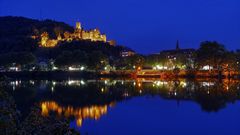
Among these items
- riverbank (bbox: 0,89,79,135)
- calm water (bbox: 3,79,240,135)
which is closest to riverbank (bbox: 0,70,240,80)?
calm water (bbox: 3,79,240,135)

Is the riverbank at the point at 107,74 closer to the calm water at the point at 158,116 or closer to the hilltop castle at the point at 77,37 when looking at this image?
the hilltop castle at the point at 77,37

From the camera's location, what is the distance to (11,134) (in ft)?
22.0

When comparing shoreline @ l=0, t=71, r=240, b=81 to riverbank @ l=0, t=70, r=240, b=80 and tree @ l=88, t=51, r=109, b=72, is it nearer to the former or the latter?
riverbank @ l=0, t=70, r=240, b=80

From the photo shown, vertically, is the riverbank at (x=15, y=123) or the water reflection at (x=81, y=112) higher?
the riverbank at (x=15, y=123)

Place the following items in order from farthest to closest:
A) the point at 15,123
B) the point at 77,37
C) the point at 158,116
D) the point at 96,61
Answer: the point at 77,37, the point at 96,61, the point at 158,116, the point at 15,123

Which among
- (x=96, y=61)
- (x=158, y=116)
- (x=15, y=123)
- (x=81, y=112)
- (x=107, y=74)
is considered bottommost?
(x=158, y=116)

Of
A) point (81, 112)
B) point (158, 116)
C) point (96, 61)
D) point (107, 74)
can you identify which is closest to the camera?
point (158, 116)

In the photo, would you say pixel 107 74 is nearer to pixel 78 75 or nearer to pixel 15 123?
pixel 78 75

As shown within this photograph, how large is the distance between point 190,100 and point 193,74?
189ft

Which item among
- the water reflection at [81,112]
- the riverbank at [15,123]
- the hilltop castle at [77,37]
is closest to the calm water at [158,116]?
the water reflection at [81,112]

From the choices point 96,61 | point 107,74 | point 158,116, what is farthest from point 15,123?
point 96,61

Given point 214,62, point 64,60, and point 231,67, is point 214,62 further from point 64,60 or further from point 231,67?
point 64,60

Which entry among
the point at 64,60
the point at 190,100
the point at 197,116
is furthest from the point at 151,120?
the point at 64,60

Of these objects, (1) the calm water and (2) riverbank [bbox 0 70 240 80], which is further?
(2) riverbank [bbox 0 70 240 80]
